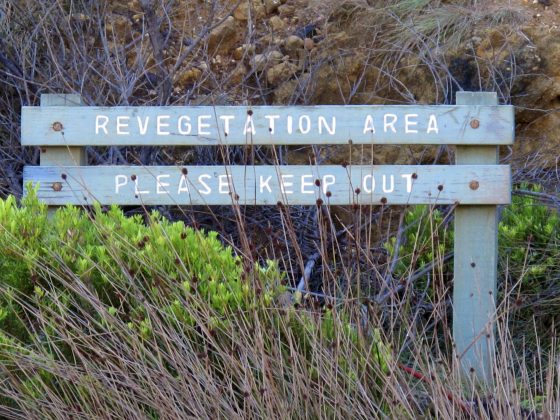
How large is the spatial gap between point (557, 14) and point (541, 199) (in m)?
2.16

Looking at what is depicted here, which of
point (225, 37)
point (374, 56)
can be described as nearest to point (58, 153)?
point (374, 56)

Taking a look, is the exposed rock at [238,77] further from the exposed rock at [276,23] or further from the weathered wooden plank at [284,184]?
the weathered wooden plank at [284,184]

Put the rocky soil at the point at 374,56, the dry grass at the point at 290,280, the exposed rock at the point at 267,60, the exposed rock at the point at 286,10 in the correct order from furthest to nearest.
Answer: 1. the exposed rock at the point at 286,10
2. the exposed rock at the point at 267,60
3. the rocky soil at the point at 374,56
4. the dry grass at the point at 290,280

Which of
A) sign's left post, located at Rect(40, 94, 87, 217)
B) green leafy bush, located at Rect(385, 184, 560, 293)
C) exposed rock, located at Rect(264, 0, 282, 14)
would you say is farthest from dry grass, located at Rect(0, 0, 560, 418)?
sign's left post, located at Rect(40, 94, 87, 217)

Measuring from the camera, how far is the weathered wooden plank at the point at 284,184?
4566 mm

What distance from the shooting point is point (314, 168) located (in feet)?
15.0

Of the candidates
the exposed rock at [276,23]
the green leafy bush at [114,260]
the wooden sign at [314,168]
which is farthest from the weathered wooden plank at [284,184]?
the exposed rock at [276,23]

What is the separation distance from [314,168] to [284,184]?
6.3 inches

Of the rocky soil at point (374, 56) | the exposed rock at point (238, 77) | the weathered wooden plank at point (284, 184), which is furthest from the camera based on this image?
the exposed rock at point (238, 77)

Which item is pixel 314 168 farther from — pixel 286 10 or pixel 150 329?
pixel 286 10

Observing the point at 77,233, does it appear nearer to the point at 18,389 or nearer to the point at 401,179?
the point at 18,389

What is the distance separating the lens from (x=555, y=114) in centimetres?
728

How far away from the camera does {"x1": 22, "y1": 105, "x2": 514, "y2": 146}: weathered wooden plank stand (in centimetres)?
459

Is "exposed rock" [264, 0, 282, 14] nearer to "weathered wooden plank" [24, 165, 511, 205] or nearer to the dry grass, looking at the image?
Answer: the dry grass
